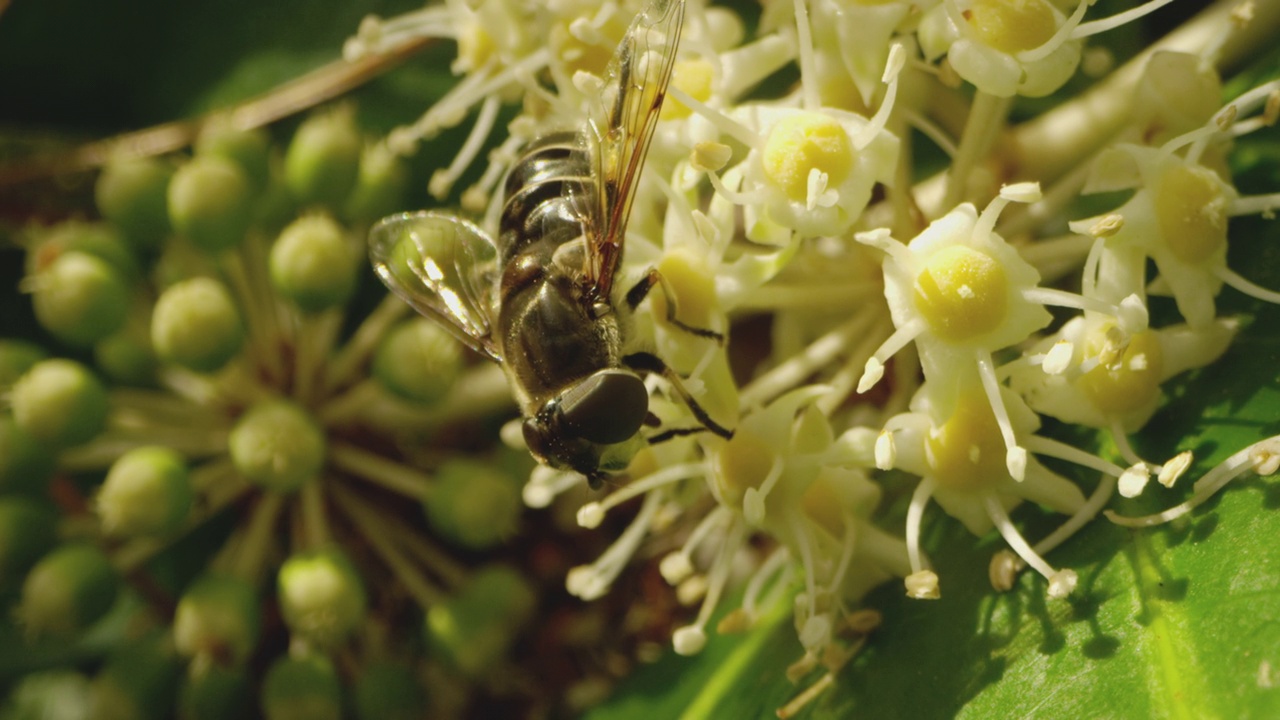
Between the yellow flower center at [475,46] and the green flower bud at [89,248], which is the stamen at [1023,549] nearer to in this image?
the yellow flower center at [475,46]

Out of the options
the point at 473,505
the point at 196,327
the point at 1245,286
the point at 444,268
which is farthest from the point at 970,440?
the point at 196,327

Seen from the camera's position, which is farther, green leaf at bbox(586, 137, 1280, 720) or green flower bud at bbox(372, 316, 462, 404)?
green flower bud at bbox(372, 316, 462, 404)

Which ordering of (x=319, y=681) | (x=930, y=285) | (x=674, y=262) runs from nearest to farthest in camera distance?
(x=930, y=285) < (x=674, y=262) < (x=319, y=681)

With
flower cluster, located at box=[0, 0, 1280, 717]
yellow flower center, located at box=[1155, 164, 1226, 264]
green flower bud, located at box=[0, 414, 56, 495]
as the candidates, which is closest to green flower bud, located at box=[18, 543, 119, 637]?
flower cluster, located at box=[0, 0, 1280, 717]

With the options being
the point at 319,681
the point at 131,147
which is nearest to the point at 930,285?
the point at 319,681

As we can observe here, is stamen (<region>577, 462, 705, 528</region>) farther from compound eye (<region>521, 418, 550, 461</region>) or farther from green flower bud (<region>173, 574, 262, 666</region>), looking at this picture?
green flower bud (<region>173, 574, 262, 666</region>)

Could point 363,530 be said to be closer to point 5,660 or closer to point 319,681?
point 319,681

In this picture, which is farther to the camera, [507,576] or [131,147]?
[131,147]
